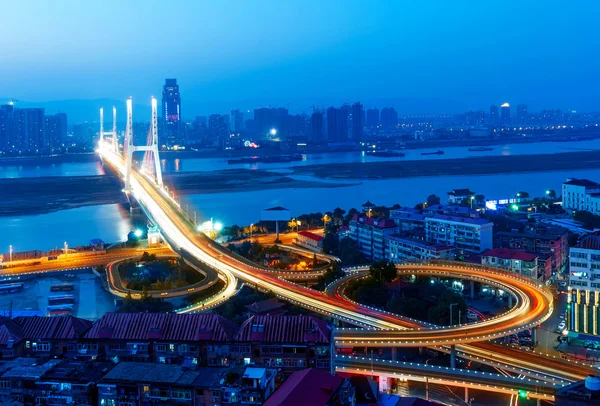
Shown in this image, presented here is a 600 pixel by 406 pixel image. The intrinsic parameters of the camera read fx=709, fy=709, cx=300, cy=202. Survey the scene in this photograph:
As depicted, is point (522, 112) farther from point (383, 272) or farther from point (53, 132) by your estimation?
point (383, 272)

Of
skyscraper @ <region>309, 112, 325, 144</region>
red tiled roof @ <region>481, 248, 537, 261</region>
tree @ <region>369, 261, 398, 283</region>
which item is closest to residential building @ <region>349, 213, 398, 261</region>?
red tiled roof @ <region>481, 248, 537, 261</region>

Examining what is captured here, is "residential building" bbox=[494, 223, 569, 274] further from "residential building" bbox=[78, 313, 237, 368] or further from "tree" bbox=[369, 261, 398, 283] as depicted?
"residential building" bbox=[78, 313, 237, 368]

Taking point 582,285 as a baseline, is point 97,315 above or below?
below

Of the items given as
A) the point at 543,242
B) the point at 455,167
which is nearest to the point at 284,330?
the point at 543,242

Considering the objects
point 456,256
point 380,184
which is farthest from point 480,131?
point 456,256

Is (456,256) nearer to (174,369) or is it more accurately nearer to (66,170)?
(174,369)

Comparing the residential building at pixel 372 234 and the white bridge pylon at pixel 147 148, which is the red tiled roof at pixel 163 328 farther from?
the white bridge pylon at pixel 147 148

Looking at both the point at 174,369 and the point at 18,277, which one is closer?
the point at 174,369

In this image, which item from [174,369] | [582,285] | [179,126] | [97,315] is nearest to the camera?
[174,369]
